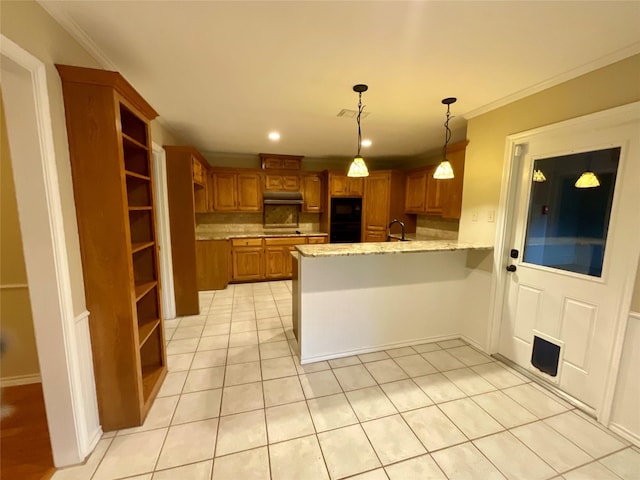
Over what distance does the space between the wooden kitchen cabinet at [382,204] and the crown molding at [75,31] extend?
13.5ft

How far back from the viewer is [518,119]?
91.9 inches

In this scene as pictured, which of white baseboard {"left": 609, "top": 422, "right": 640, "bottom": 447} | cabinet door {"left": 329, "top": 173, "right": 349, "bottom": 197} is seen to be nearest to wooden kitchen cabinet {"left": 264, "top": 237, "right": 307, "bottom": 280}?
cabinet door {"left": 329, "top": 173, "right": 349, "bottom": 197}

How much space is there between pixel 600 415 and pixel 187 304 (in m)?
4.10

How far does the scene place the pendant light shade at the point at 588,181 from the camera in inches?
75.5

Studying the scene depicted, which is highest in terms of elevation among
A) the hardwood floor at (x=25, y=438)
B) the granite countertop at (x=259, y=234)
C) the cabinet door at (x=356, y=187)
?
the cabinet door at (x=356, y=187)

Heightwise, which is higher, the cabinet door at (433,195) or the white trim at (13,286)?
the cabinet door at (433,195)

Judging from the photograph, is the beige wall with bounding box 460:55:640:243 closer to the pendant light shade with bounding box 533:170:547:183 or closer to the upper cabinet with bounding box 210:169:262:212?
the pendant light shade with bounding box 533:170:547:183

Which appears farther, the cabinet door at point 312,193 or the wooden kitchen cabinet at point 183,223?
the cabinet door at point 312,193

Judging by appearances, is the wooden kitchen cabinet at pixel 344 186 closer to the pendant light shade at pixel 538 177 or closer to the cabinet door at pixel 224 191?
the cabinet door at pixel 224 191

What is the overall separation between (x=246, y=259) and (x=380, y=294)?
301 centimetres

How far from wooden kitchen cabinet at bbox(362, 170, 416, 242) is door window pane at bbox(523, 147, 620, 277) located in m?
2.81

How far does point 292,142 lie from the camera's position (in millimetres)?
4090

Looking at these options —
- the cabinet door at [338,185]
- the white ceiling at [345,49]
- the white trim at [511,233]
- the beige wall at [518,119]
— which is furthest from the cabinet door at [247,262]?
the white trim at [511,233]

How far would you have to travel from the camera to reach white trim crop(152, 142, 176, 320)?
10.4 ft
